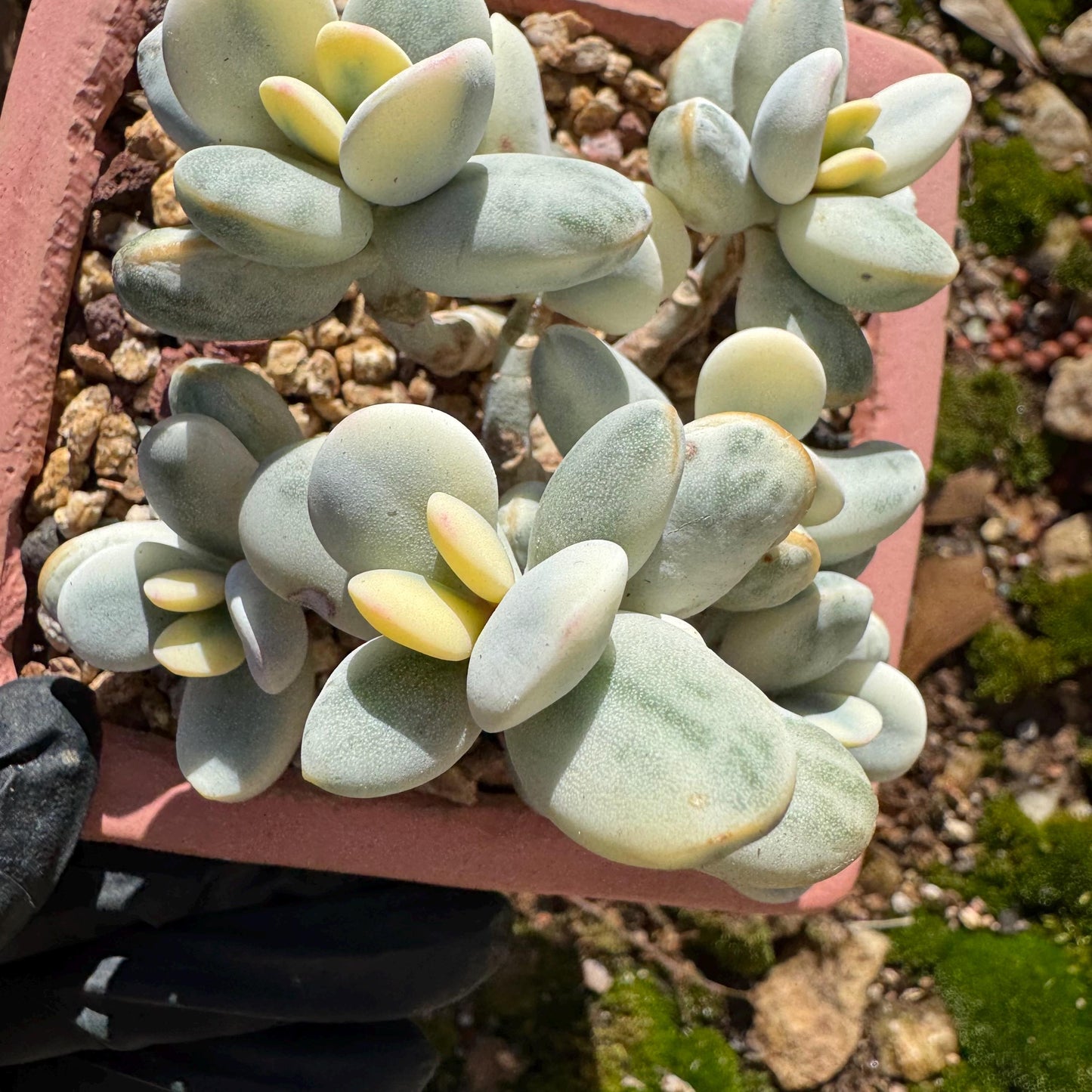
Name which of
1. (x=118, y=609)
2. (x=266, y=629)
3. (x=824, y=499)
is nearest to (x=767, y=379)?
(x=824, y=499)

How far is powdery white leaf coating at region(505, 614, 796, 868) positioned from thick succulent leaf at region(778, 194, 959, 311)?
10.9 inches

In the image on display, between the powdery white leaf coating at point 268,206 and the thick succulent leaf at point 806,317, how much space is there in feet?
0.91

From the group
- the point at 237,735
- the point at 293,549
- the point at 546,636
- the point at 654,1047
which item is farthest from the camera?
the point at 654,1047

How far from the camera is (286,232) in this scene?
18.5 inches

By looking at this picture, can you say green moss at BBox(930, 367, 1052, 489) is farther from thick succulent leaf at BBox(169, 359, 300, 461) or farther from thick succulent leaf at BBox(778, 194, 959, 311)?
thick succulent leaf at BBox(169, 359, 300, 461)

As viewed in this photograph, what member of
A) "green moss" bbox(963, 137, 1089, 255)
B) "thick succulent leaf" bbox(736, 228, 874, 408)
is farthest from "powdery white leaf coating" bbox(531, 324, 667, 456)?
"green moss" bbox(963, 137, 1089, 255)

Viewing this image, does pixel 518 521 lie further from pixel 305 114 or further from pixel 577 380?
pixel 305 114

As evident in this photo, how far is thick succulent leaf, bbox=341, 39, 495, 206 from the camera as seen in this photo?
439mm

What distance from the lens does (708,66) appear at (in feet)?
2.29

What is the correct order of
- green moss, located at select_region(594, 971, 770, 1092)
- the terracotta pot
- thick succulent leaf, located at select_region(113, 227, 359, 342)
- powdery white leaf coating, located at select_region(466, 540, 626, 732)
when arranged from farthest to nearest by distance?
green moss, located at select_region(594, 971, 770, 1092)
the terracotta pot
thick succulent leaf, located at select_region(113, 227, 359, 342)
powdery white leaf coating, located at select_region(466, 540, 626, 732)

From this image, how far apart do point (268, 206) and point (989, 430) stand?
110 cm

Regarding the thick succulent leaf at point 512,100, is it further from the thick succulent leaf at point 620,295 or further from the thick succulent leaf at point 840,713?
the thick succulent leaf at point 840,713

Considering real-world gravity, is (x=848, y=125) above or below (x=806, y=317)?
above

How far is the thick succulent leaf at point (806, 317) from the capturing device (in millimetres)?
644
